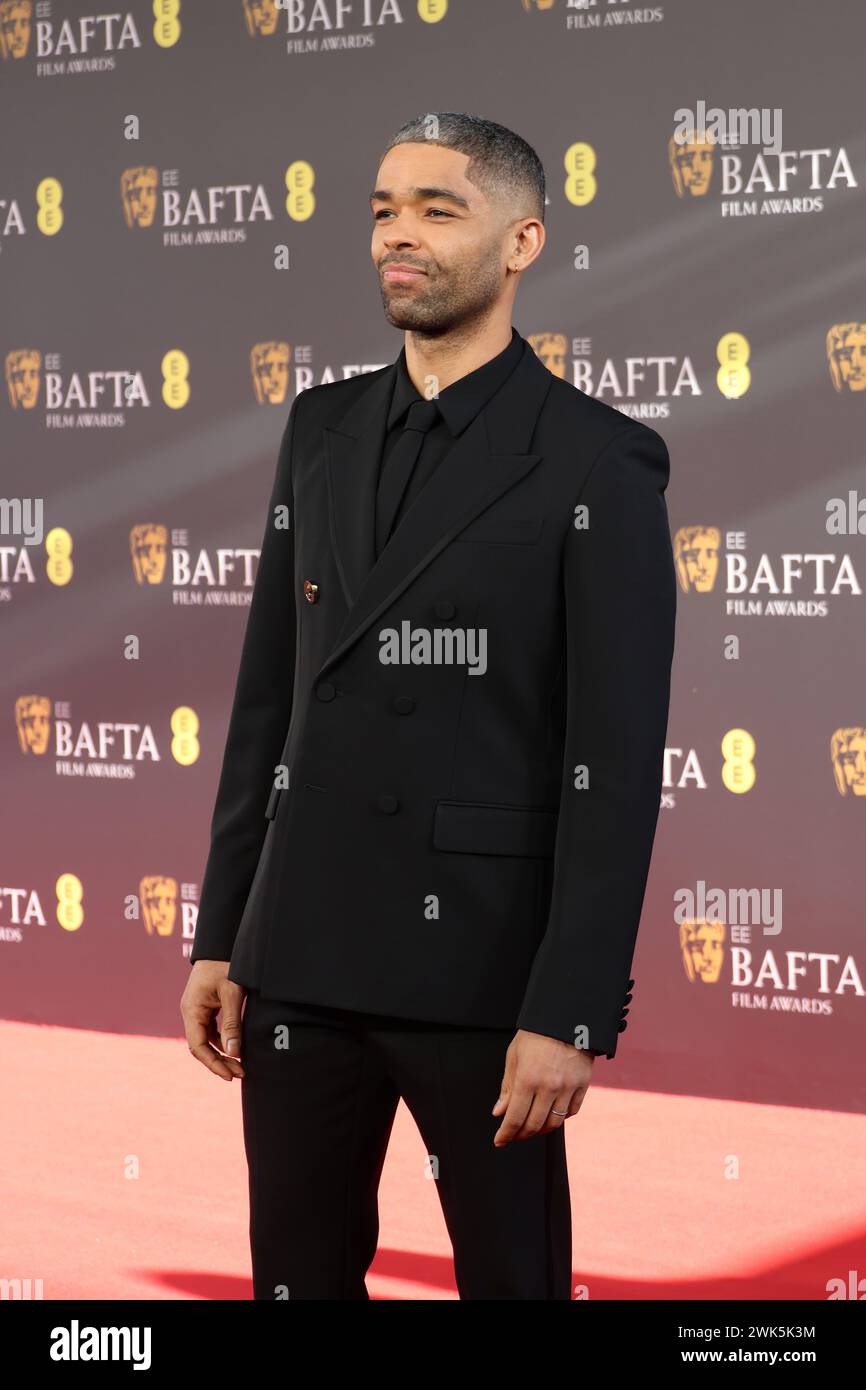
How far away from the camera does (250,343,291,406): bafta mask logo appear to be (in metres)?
3.89

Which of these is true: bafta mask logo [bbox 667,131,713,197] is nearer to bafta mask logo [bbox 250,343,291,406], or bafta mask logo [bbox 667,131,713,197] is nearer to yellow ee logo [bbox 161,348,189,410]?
bafta mask logo [bbox 250,343,291,406]

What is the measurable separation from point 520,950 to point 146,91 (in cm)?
308

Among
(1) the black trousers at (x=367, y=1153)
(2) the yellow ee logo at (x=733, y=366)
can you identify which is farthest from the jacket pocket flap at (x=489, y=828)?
(2) the yellow ee logo at (x=733, y=366)

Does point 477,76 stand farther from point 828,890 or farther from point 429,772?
point 429,772

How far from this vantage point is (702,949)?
3611 mm

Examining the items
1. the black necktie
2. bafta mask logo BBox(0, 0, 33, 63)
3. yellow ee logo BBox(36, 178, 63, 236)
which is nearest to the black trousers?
the black necktie

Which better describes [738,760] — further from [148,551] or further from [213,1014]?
[213,1014]

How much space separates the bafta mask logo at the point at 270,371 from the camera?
3.89 m

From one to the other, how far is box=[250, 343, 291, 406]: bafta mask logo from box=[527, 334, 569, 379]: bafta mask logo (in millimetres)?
606

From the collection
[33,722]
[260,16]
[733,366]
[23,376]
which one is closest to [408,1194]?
[33,722]

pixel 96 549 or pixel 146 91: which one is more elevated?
pixel 146 91
